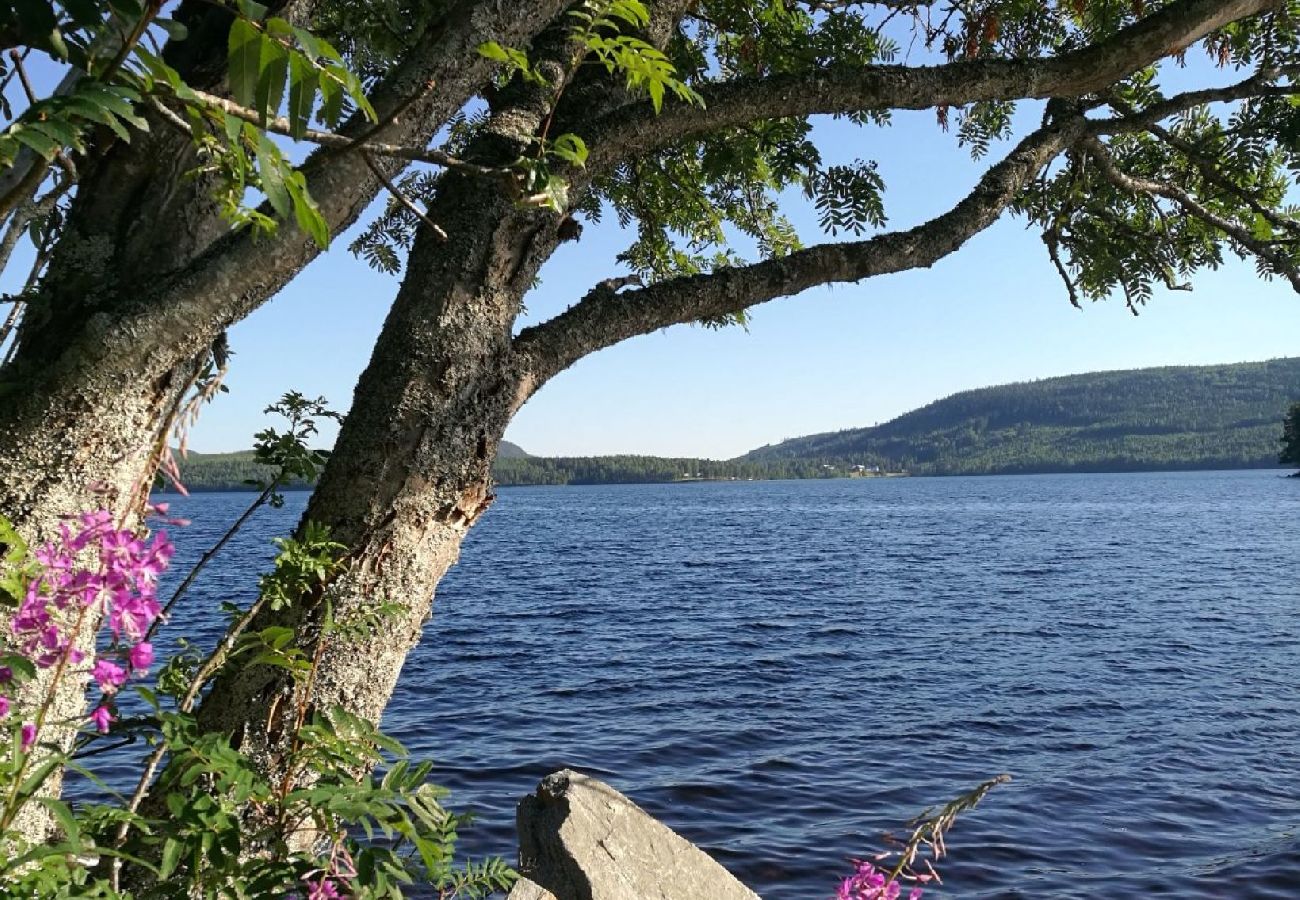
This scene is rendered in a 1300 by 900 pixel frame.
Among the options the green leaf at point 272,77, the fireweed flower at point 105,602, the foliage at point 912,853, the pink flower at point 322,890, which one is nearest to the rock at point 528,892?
the foliage at point 912,853

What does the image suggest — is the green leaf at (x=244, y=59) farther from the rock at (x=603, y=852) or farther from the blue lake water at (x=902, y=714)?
the blue lake water at (x=902, y=714)

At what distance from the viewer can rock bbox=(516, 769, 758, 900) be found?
5.94 meters

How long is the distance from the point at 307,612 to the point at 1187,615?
31473 millimetres

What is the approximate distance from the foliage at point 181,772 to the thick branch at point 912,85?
71.0 inches

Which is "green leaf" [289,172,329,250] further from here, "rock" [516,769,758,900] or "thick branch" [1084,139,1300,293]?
"rock" [516,769,758,900]

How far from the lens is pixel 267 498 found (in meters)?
3.79

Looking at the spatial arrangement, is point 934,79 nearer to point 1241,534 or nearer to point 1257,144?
point 1257,144

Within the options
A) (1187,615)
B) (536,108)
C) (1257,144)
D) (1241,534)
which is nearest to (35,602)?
(536,108)

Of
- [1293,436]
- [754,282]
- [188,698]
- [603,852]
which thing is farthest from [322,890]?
[1293,436]

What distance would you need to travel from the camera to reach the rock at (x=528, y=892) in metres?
5.48

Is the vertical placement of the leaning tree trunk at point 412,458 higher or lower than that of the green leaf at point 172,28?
lower

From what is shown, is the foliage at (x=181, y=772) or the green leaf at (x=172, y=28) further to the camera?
the foliage at (x=181, y=772)

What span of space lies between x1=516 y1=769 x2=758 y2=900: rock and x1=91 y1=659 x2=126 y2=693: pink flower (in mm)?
4310

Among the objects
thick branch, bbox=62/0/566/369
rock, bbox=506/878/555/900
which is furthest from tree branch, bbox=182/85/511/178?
rock, bbox=506/878/555/900
